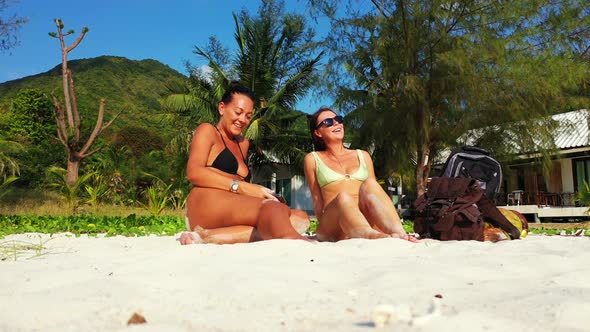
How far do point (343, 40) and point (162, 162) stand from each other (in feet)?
40.2

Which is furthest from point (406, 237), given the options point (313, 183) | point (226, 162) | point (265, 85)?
point (265, 85)

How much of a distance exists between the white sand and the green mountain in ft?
111

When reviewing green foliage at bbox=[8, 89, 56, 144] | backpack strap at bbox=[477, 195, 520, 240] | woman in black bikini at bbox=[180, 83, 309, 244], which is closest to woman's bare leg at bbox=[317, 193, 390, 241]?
woman in black bikini at bbox=[180, 83, 309, 244]

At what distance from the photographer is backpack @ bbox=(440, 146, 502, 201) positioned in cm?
447

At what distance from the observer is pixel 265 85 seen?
18.6 m

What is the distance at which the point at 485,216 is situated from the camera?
391cm

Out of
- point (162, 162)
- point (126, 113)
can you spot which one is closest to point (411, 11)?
point (162, 162)

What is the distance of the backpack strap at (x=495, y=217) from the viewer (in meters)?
3.86

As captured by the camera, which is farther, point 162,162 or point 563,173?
point 162,162

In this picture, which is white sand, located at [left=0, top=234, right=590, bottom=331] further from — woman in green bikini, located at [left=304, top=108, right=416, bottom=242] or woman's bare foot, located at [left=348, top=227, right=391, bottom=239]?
woman in green bikini, located at [left=304, top=108, right=416, bottom=242]

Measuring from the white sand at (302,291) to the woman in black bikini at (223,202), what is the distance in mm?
637

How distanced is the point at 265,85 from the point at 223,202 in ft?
50.9

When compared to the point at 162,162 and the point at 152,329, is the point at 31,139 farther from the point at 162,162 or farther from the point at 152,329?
the point at 152,329

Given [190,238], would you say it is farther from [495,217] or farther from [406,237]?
[495,217]
